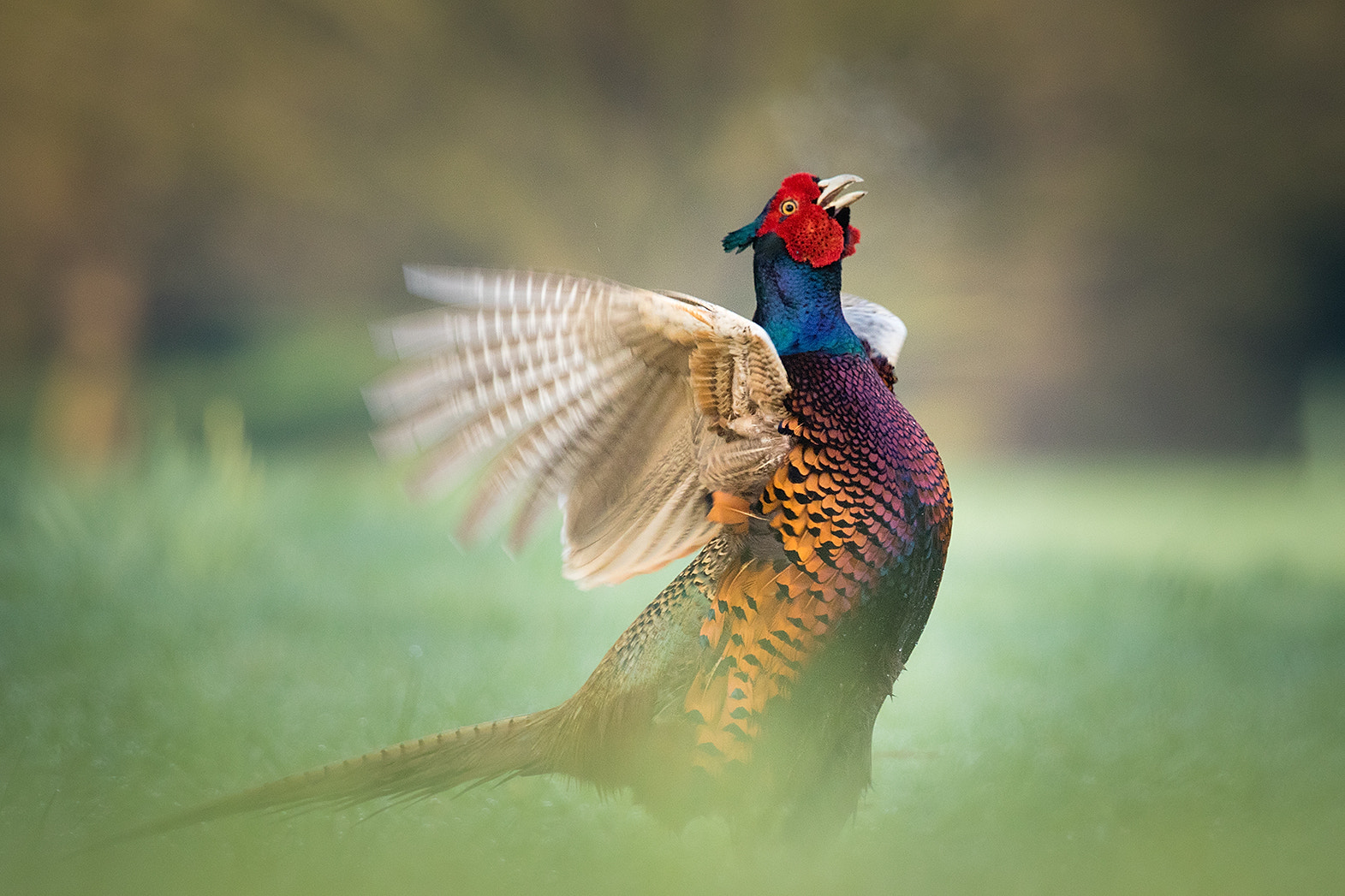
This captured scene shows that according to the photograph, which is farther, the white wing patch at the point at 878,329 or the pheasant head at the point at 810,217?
the white wing patch at the point at 878,329

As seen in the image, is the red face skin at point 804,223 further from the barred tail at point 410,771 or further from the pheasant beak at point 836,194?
the barred tail at point 410,771

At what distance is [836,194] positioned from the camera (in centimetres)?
140

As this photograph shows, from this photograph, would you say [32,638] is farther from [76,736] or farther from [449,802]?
[449,802]

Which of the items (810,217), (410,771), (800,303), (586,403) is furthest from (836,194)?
(410,771)

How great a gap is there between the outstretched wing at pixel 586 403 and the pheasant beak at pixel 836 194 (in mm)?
279

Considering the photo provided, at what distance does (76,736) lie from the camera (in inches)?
72.6

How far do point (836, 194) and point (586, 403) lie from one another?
0.47 m

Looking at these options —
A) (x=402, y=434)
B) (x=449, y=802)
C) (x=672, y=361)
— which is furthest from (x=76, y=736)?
(x=672, y=361)

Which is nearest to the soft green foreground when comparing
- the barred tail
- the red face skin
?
the barred tail

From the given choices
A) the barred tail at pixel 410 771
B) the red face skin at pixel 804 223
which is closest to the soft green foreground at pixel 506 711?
the barred tail at pixel 410 771

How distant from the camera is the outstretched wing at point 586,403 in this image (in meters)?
1.21

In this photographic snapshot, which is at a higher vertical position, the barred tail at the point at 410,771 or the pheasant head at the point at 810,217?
the pheasant head at the point at 810,217

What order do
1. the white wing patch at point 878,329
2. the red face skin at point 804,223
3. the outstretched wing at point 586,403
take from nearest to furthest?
the outstretched wing at point 586,403
the red face skin at point 804,223
the white wing patch at point 878,329

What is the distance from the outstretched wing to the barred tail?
31 cm
